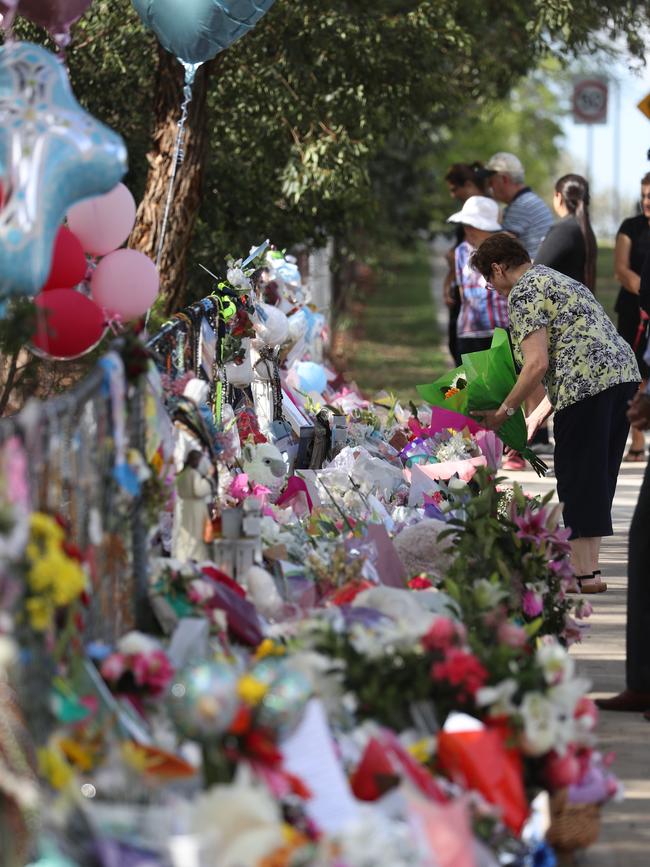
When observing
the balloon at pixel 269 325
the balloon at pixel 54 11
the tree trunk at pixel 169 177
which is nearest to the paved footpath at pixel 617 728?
the balloon at pixel 269 325

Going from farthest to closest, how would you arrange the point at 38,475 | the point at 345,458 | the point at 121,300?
the point at 345,458 → the point at 121,300 → the point at 38,475

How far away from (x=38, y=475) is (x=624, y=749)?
Result: 2.49m

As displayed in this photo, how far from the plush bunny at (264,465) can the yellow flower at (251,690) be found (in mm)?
3086

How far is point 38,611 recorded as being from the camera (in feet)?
10.7

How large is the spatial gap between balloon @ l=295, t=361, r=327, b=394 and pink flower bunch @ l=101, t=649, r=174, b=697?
17.8 feet

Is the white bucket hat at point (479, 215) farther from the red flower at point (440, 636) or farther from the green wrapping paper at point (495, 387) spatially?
the red flower at point (440, 636)

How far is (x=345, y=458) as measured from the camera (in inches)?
296

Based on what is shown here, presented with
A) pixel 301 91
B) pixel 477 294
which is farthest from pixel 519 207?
pixel 301 91

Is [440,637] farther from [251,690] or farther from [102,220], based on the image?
[102,220]

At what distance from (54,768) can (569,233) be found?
7180 mm

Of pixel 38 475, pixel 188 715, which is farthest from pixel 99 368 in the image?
pixel 188 715

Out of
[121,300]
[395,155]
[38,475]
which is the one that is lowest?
[38,475]

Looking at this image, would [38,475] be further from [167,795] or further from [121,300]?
[121,300]

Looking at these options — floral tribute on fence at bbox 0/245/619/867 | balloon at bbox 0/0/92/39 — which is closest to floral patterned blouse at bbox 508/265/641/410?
floral tribute on fence at bbox 0/245/619/867
